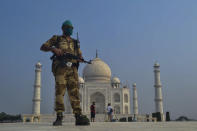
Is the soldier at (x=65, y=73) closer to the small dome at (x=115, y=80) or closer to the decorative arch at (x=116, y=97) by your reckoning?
the decorative arch at (x=116, y=97)

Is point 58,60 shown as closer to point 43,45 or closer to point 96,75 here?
point 43,45

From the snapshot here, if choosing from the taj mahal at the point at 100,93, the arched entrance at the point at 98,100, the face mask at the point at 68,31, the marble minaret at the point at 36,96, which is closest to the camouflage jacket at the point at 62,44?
the face mask at the point at 68,31

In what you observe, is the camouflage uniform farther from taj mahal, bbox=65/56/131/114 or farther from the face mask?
taj mahal, bbox=65/56/131/114

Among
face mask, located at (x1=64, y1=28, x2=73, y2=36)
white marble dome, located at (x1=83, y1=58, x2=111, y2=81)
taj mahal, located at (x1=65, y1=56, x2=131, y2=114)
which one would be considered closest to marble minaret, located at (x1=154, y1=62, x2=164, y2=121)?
taj mahal, located at (x1=65, y1=56, x2=131, y2=114)

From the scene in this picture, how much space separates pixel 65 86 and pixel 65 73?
30 centimetres

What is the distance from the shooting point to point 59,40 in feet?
21.2

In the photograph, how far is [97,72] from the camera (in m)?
37.5

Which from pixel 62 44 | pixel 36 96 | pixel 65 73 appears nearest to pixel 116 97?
pixel 36 96

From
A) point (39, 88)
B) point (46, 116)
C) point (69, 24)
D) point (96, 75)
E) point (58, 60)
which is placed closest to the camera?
point (58, 60)

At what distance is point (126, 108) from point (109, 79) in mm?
5025

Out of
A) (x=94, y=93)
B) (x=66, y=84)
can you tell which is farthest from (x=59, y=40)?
(x=94, y=93)

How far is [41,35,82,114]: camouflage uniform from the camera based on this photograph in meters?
6.07

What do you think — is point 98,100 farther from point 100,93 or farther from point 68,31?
point 68,31

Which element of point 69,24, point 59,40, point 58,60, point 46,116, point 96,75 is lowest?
point 46,116
